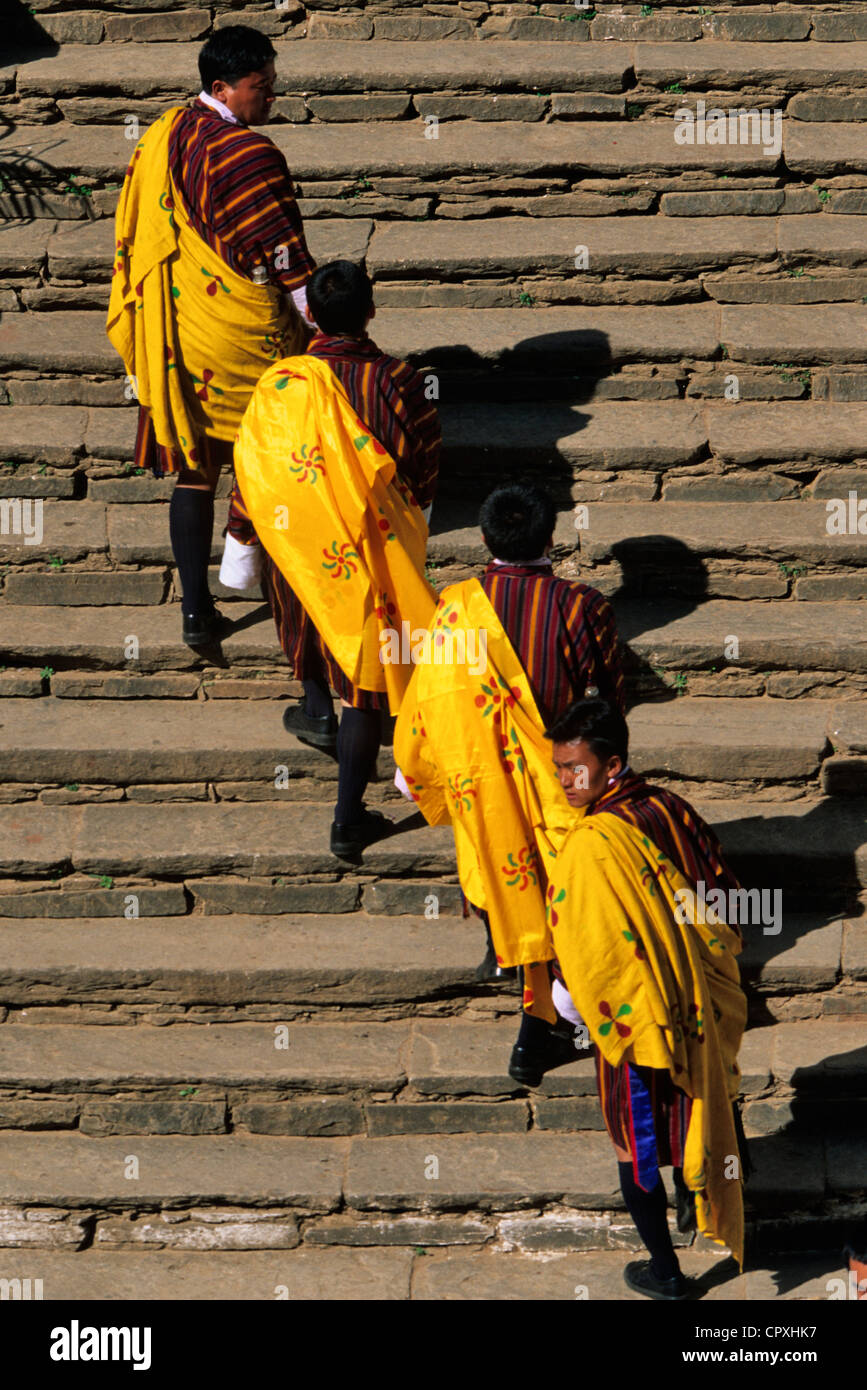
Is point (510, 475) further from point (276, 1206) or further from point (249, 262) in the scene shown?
point (276, 1206)

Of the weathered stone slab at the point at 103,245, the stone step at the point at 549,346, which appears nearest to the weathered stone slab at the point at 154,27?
the weathered stone slab at the point at 103,245

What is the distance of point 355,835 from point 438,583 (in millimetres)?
1075

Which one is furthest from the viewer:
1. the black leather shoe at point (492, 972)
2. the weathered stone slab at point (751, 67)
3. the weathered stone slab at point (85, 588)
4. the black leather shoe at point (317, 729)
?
the weathered stone slab at point (751, 67)

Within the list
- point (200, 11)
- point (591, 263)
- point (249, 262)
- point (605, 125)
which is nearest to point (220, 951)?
point (249, 262)

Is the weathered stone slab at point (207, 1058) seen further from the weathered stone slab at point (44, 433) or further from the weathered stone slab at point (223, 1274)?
the weathered stone slab at point (44, 433)

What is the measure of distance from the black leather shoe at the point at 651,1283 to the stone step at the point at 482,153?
419cm

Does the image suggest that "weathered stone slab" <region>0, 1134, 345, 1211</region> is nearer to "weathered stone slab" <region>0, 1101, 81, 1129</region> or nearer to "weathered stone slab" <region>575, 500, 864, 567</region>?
"weathered stone slab" <region>0, 1101, 81, 1129</region>

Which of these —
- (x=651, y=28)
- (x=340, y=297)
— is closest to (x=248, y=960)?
(x=340, y=297)

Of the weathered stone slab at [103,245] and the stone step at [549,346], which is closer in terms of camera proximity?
the stone step at [549,346]

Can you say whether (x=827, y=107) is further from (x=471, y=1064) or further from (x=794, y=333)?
(x=471, y=1064)

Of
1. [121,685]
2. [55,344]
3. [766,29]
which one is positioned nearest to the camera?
[121,685]

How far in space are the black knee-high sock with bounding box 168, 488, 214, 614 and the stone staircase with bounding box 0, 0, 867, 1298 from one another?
0.24m

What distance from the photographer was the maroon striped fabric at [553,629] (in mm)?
4773

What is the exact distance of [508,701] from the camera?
4832 mm
